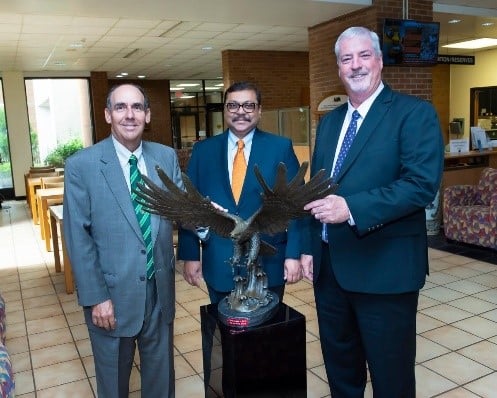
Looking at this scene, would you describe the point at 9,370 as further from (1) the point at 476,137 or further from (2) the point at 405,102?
(1) the point at 476,137

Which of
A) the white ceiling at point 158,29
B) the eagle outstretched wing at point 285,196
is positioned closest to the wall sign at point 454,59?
the white ceiling at point 158,29

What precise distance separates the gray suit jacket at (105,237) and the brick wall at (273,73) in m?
8.94

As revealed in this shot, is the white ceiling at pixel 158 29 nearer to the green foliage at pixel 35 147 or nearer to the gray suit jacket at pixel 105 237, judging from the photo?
the green foliage at pixel 35 147

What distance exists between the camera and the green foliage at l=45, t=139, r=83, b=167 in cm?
1334

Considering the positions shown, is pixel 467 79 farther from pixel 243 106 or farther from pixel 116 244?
pixel 116 244

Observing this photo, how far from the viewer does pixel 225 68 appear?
10.6 meters

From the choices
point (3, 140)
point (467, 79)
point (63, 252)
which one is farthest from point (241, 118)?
point (467, 79)

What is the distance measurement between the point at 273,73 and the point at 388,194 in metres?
9.84

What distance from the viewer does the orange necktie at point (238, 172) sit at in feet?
7.20

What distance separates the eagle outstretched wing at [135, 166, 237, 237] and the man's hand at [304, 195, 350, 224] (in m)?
0.32

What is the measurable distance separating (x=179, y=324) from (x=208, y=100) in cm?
1419

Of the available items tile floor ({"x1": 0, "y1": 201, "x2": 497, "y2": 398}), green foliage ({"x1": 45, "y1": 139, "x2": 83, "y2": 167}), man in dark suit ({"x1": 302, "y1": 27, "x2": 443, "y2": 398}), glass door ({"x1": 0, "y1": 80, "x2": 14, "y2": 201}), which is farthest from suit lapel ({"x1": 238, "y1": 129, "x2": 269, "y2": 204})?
green foliage ({"x1": 45, "y1": 139, "x2": 83, "y2": 167})

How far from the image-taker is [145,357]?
2.23 metres

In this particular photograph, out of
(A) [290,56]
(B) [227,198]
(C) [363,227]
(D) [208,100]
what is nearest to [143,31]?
(A) [290,56]
